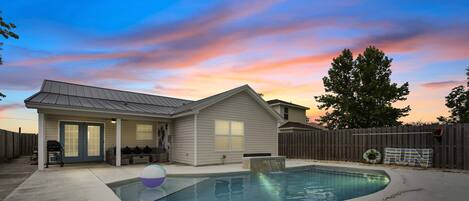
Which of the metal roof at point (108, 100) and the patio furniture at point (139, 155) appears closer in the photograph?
the metal roof at point (108, 100)

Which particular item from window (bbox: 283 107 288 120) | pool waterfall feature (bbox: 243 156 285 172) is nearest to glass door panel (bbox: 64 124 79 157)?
pool waterfall feature (bbox: 243 156 285 172)

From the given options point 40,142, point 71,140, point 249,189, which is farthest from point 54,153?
point 249,189

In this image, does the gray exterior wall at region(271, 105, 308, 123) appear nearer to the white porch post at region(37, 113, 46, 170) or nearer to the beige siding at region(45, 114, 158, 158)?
the beige siding at region(45, 114, 158, 158)

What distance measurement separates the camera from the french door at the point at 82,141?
46.6ft

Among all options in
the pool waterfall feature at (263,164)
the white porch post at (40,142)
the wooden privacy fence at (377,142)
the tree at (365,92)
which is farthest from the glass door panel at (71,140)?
the tree at (365,92)

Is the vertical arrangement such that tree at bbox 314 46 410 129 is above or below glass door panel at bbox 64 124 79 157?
above

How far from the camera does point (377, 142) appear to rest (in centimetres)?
1520

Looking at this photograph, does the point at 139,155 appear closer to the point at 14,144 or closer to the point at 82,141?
the point at 82,141

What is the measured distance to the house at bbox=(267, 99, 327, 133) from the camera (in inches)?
1034

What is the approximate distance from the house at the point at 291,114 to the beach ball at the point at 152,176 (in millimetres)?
18607

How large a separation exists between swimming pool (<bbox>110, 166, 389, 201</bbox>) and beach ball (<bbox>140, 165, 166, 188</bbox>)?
0.18 m

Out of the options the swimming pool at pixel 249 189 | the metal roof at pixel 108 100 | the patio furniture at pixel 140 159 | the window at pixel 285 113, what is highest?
the metal roof at pixel 108 100

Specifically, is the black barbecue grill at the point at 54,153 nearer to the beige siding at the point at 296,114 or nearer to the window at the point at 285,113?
the window at the point at 285,113

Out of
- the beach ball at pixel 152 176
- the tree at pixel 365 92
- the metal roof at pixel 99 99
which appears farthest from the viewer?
the tree at pixel 365 92
